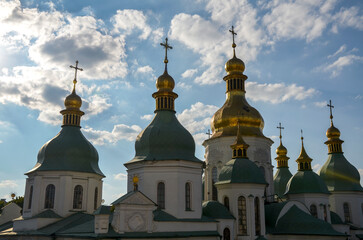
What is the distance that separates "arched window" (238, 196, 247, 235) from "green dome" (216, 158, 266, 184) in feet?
4.50

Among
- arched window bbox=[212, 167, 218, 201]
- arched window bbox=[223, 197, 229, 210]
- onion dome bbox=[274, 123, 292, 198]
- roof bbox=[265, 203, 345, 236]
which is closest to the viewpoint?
roof bbox=[265, 203, 345, 236]

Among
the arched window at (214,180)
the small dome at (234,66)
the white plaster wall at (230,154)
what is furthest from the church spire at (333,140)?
the arched window at (214,180)

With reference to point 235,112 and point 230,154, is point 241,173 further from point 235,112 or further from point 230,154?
point 235,112

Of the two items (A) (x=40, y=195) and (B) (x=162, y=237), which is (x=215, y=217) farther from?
(A) (x=40, y=195)

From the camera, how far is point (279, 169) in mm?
43875

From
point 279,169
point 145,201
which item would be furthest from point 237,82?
point 145,201

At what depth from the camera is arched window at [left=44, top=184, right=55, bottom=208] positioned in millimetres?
30156

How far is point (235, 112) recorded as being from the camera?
116 feet

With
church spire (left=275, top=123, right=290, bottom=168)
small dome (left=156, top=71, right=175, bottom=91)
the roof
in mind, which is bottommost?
the roof

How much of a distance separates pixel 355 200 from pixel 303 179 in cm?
988

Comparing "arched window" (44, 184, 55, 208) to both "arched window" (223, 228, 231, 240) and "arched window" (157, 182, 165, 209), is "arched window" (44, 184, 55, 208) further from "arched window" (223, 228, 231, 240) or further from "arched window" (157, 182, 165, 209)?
"arched window" (223, 228, 231, 240)

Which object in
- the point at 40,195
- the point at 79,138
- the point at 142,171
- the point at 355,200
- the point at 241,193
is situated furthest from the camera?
the point at 355,200

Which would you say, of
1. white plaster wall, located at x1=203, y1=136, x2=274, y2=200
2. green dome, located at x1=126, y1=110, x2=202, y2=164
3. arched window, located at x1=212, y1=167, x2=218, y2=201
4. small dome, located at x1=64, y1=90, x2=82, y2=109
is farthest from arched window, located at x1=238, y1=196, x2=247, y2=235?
small dome, located at x1=64, y1=90, x2=82, y2=109

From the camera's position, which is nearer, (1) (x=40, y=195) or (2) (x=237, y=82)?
(1) (x=40, y=195)
